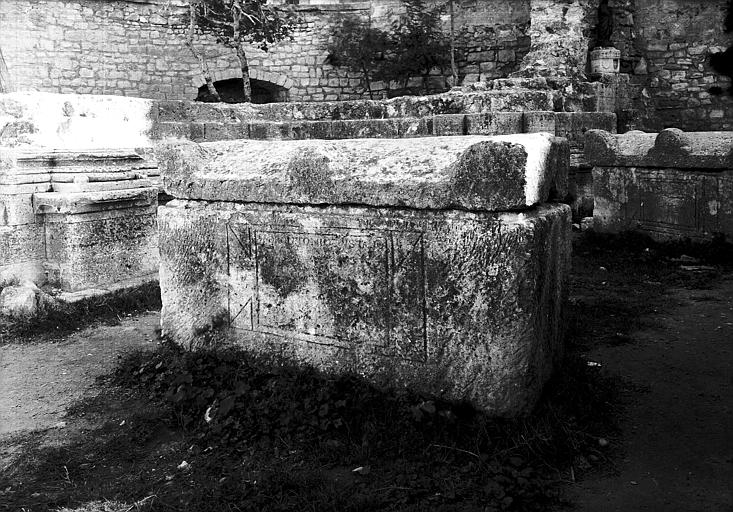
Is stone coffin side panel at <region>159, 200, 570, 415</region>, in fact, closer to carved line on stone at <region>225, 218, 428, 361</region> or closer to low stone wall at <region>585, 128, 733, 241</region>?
carved line on stone at <region>225, 218, 428, 361</region>

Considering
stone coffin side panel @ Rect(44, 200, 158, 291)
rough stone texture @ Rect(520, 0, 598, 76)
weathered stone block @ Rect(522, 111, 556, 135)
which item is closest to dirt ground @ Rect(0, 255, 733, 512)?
stone coffin side panel @ Rect(44, 200, 158, 291)

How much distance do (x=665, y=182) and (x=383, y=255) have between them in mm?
5041

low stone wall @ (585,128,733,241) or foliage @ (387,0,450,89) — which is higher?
foliage @ (387,0,450,89)

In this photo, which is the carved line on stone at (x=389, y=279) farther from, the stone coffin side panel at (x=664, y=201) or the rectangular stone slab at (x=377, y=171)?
the stone coffin side panel at (x=664, y=201)

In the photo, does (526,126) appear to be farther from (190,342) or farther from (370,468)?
(370,468)

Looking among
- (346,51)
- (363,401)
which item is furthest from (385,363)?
(346,51)

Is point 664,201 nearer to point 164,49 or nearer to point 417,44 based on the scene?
point 417,44

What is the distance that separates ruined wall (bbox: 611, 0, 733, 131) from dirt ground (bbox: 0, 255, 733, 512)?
34.1 ft

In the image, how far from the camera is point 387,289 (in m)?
3.16

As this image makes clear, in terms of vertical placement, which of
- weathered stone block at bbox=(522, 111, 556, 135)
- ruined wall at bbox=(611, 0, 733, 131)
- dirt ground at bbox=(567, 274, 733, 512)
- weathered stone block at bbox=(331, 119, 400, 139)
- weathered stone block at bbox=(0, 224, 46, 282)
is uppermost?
ruined wall at bbox=(611, 0, 733, 131)

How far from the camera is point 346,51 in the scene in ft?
58.1

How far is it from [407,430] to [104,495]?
1212mm

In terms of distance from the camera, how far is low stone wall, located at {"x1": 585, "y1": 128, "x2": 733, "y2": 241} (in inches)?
265

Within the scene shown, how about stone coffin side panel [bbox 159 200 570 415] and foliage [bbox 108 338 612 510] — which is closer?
foliage [bbox 108 338 612 510]
